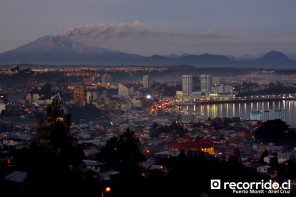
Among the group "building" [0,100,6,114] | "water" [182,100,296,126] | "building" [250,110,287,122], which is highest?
"building" [0,100,6,114]

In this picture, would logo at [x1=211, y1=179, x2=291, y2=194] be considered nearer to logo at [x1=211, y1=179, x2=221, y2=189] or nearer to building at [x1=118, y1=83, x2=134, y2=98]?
logo at [x1=211, y1=179, x2=221, y2=189]

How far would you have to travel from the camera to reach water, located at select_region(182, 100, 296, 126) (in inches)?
882

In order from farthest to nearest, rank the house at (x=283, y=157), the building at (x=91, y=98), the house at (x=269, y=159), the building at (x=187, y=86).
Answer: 1. the building at (x=187, y=86)
2. the building at (x=91, y=98)
3. the house at (x=283, y=157)
4. the house at (x=269, y=159)

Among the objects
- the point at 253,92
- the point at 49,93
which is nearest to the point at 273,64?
the point at 253,92

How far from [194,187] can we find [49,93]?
19217 millimetres

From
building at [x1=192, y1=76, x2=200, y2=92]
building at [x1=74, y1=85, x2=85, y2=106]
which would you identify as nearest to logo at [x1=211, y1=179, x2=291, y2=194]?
building at [x1=74, y1=85, x2=85, y2=106]

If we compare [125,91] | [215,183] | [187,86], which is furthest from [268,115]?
[215,183]

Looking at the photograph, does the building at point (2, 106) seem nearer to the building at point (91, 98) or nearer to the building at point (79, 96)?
the building at point (79, 96)

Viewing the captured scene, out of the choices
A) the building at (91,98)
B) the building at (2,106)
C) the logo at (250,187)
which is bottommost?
the building at (91,98)

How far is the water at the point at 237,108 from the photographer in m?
22.4

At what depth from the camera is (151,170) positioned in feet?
23.1

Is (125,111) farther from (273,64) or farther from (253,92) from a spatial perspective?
(273,64)

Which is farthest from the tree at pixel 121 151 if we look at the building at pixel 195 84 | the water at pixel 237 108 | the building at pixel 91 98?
the building at pixel 195 84

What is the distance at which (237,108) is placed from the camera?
26156mm
